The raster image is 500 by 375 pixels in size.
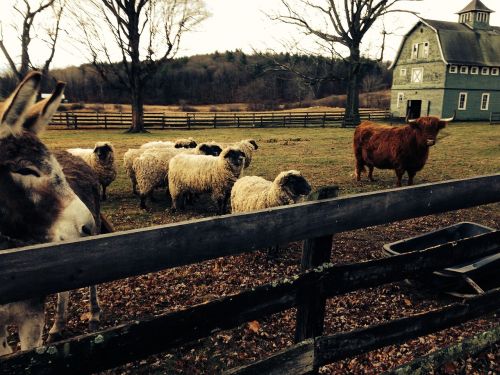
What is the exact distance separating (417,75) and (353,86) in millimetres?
11331

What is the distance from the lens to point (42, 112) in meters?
2.32

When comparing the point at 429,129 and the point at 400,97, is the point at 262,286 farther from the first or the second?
the point at 400,97

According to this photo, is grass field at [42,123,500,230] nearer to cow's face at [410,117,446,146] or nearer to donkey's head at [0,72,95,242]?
cow's face at [410,117,446,146]

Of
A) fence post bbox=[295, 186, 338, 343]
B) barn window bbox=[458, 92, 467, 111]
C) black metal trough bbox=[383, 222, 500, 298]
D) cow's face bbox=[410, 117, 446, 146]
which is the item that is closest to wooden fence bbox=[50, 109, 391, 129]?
barn window bbox=[458, 92, 467, 111]

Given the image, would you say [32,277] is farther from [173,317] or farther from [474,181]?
[474,181]

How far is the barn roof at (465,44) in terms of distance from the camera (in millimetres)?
35625

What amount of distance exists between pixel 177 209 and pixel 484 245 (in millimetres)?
7092


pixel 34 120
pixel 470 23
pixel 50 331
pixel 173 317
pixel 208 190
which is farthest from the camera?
pixel 470 23

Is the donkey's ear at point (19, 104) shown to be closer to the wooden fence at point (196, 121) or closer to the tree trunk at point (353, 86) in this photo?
the tree trunk at point (353, 86)

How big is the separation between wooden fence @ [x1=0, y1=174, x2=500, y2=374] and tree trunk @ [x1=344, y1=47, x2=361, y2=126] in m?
30.2

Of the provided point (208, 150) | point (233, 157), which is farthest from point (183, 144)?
point (233, 157)

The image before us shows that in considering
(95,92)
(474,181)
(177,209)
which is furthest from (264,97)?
(474,181)

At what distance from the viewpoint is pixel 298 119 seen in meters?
36.4

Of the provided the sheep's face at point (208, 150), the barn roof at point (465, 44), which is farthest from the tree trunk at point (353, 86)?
the sheep's face at point (208, 150)
